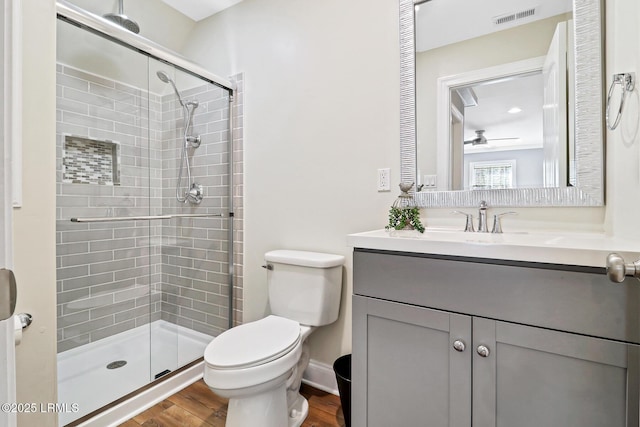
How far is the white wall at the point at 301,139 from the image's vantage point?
108 centimetres

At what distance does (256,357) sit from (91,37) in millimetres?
1737

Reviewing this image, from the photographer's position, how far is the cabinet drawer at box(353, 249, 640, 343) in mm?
804

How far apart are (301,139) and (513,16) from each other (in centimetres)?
118

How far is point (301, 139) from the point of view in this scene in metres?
1.90

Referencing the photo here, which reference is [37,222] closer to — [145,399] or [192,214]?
[192,214]

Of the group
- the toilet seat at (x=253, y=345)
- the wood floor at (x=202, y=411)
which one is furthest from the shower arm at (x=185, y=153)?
the wood floor at (x=202, y=411)

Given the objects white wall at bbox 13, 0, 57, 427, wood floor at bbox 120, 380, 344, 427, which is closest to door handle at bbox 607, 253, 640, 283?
wood floor at bbox 120, 380, 344, 427

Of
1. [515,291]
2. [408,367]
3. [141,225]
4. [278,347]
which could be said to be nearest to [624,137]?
[515,291]

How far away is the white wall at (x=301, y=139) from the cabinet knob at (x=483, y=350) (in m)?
0.54

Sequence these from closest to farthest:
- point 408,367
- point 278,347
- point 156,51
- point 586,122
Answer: point 408,367
point 586,122
point 278,347
point 156,51

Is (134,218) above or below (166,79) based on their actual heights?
below

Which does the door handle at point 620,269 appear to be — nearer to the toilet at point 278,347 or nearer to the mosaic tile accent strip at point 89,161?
the toilet at point 278,347

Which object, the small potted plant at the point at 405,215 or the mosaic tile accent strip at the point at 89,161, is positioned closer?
the small potted plant at the point at 405,215

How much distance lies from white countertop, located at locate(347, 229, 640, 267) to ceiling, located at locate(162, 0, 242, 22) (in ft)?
6.70
